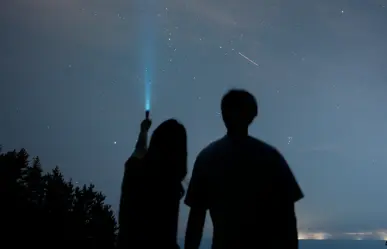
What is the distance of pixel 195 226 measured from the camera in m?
3.20

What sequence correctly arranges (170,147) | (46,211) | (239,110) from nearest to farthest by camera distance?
1. (239,110)
2. (170,147)
3. (46,211)

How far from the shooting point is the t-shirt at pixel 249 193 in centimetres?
286

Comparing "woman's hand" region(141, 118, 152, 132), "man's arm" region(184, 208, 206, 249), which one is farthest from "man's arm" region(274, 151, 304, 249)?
"woman's hand" region(141, 118, 152, 132)

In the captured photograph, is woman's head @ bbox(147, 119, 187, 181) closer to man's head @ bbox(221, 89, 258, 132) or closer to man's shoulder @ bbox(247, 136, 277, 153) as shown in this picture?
man's head @ bbox(221, 89, 258, 132)

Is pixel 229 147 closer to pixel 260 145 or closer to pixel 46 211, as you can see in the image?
pixel 260 145

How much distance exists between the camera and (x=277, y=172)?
296 centimetres

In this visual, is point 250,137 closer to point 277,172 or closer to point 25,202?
point 277,172

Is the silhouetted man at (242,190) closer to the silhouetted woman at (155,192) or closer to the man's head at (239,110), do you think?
the man's head at (239,110)

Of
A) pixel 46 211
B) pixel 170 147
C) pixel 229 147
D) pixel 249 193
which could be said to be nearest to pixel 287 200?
pixel 249 193

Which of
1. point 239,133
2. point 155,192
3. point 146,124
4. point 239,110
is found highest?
point 146,124

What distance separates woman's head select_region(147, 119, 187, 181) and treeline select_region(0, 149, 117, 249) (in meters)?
17.8

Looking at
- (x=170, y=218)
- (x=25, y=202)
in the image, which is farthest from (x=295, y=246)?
(x=25, y=202)

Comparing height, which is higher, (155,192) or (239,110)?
(239,110)

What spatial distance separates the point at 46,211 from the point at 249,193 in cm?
2419
